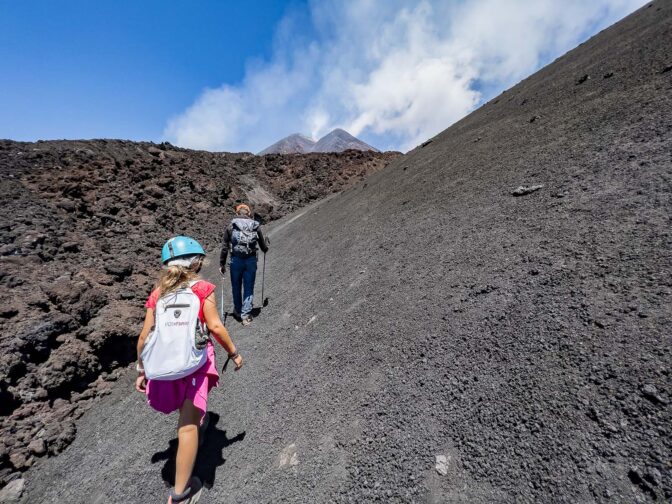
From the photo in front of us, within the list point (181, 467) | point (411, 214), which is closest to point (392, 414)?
point (181, 467)

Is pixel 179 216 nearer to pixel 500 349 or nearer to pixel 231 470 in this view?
pixel 231 470

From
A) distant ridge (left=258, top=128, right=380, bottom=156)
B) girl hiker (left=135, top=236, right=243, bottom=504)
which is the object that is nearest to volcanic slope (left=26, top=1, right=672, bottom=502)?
girl hiker (left=135, top=236, right=243, bottom=504)

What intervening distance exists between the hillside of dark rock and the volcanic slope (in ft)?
2.26

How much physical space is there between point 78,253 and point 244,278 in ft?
18.7

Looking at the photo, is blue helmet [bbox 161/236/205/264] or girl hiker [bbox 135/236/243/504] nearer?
girl hiker [bbox 135/236/243/504]

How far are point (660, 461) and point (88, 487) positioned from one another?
4.58 meters

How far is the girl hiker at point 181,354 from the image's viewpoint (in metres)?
2.02

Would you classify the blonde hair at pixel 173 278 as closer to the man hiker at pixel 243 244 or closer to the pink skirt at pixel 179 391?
the pink skirt at pixel 179 391

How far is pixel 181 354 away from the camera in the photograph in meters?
2.02

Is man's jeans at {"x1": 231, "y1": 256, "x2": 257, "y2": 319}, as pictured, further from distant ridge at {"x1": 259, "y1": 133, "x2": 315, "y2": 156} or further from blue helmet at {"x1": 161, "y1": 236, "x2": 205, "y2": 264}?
distant ridge at {"x1": 259, "y1": 133, "x2": 315, "y2": 156}

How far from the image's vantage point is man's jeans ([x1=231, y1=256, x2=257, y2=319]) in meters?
4.89

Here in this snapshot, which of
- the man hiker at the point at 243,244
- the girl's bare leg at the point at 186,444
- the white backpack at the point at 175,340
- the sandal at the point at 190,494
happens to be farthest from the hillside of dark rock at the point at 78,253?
the white backpack at the point at 175,340

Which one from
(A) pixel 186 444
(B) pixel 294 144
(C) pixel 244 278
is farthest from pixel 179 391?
(B) pixel 294 144

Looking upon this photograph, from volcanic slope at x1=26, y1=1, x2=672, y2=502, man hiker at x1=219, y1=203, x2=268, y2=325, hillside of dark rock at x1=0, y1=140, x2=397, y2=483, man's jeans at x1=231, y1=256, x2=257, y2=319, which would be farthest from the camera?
man's jeans at x1=231, y1=256, x2=257, y2=319
